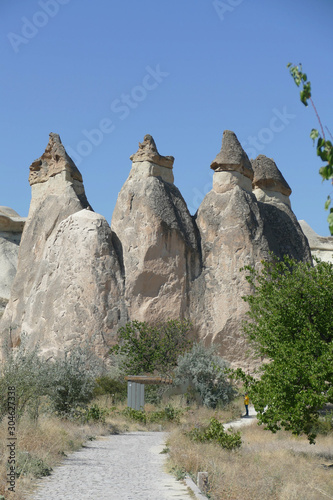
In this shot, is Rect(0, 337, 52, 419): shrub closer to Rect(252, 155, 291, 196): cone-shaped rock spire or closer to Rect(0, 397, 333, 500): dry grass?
Rect(0, 397, 333, 500): dry grass

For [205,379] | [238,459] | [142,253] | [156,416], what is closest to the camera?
[238,459]

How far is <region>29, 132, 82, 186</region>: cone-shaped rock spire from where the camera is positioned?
32.6 meters

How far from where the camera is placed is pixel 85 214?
96.0ft

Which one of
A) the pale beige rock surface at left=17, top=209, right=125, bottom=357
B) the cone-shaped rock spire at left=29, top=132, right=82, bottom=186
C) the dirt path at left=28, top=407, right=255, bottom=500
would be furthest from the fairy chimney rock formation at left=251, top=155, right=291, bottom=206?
the dirt path at left=28, top=407, right=255, bottom=500

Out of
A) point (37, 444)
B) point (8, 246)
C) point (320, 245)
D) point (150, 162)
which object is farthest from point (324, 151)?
point (320, 245)

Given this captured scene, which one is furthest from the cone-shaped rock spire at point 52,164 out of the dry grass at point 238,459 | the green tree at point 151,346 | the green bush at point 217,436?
the green bush at point 217,436

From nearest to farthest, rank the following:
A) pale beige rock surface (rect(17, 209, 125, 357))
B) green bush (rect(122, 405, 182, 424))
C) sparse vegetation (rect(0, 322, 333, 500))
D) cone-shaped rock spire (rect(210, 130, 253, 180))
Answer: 1. sparse vegetation (rect(0, 322, 333, 500))
2. green bush (rect(122, 405, 182, 424))
3. pale beige rock surface (rect(17, 209, 125, 357))
4. cone-shaped rock spire (rect(210, 130, 253, 180))

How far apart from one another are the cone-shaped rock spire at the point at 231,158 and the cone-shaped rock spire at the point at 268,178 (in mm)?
3683

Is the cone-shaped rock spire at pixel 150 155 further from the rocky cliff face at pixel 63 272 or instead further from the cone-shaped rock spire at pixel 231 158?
the rocky cliff face at pixel 63 272

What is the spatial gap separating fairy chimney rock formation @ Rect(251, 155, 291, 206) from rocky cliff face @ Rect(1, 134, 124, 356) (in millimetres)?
10674

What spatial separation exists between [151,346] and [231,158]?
11.7 metres

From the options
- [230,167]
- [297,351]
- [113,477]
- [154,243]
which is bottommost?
[113,477]

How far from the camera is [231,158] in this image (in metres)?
31.8

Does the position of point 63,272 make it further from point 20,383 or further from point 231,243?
point 20,383
